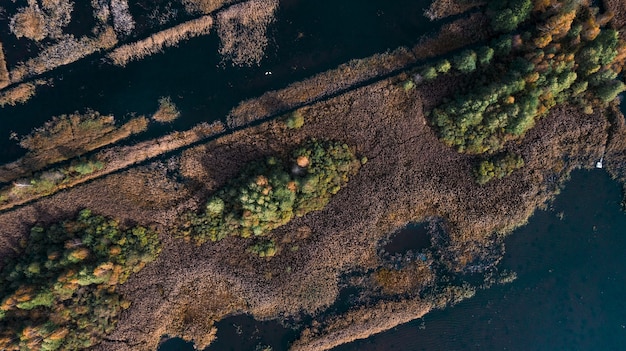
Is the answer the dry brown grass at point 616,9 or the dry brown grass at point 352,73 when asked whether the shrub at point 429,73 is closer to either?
the dry brown grass at point 352,73

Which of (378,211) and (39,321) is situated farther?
(378,211)

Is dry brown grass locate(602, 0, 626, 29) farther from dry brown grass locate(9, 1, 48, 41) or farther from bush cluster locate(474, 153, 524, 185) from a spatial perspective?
dry brown grass locate(9, 1, 48, 41)

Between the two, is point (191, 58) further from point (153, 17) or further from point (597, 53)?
point (597, 53)

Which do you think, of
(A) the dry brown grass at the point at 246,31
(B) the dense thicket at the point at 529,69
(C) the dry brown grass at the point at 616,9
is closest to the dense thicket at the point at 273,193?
(A) the dry brown grass at the point at 246,31

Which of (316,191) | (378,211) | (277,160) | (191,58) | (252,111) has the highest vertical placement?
(191,58)

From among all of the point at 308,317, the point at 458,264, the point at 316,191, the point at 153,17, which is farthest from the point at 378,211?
the point at 153,17
